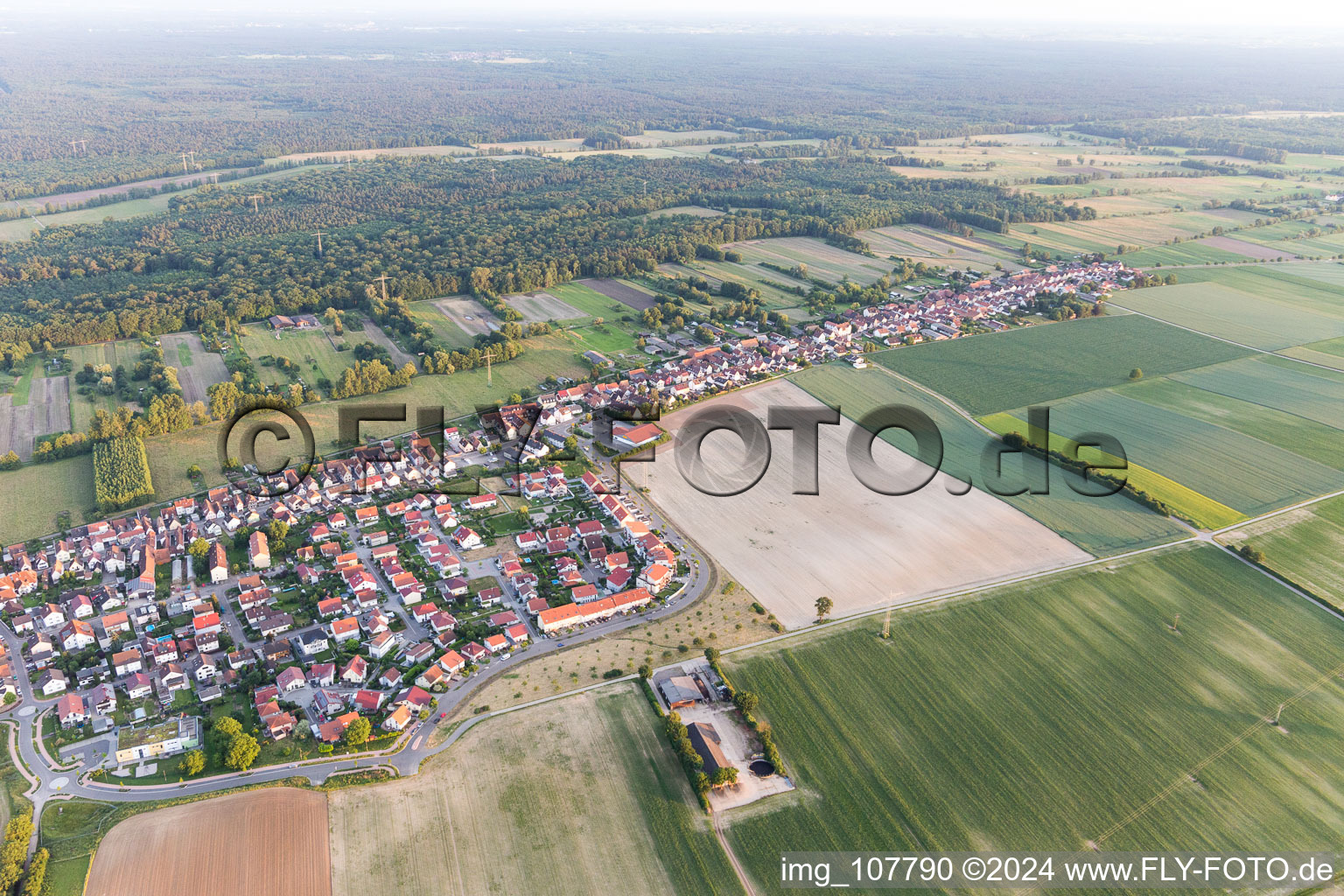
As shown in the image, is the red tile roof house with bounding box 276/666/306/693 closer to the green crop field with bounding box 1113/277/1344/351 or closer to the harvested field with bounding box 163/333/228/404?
the harvested field with bounding box 163/333/228/404

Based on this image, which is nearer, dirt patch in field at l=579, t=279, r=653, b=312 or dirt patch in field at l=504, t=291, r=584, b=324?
dirt patch in field at l=504, t=291, r=584, b=324

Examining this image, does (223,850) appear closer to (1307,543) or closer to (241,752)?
(241,752)

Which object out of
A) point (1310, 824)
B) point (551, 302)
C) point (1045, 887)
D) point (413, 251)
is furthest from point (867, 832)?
point (413, 251)

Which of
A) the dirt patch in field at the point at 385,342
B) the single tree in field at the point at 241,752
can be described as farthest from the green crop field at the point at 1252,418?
the single tree in field at the point at 241,752

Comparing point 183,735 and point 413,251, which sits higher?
point 413,251

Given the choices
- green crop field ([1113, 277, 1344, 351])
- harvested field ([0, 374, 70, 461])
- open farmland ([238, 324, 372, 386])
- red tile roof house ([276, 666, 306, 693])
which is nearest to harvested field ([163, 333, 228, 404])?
open farmland ([238, 324, 372, 386])

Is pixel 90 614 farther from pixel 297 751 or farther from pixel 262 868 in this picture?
pixel 262 868
